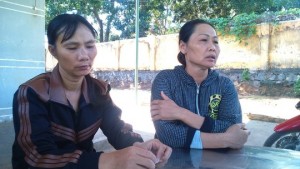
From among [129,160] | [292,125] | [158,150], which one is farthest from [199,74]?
[292,125]

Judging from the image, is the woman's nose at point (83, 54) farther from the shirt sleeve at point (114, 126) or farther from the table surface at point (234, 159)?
the table surface at point (234, 159)

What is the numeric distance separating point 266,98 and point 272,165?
7.96 meters

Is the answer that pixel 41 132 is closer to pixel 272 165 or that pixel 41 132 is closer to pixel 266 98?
pixel 272 165

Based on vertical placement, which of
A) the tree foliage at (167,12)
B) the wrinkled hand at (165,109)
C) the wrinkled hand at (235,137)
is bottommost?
the wrinkled hand at (235,137)

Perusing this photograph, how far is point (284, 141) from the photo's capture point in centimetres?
357

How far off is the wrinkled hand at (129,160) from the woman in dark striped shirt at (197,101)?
679 millimetres

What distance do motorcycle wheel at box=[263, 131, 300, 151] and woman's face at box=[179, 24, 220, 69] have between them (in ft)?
6.16

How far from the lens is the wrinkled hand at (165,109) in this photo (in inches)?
73.2

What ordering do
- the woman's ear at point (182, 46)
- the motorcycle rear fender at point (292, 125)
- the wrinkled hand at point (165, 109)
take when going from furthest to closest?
the motorcycle rear fender at point (292, 125)
the woman's ear at point (182, 46)
the wrinkled hand at point (165, 109)

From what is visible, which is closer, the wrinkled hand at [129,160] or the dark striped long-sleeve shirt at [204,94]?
the wrinkled hand at [129,160]

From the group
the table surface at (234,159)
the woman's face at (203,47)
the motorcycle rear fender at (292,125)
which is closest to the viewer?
the table surface at (234,159)

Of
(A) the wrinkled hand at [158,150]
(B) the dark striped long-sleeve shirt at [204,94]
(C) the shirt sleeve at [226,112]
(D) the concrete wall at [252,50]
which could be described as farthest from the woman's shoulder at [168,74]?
(D) the concrete wall at [252,50]

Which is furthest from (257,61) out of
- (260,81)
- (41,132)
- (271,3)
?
(41,132)

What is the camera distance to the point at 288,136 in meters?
3.56
